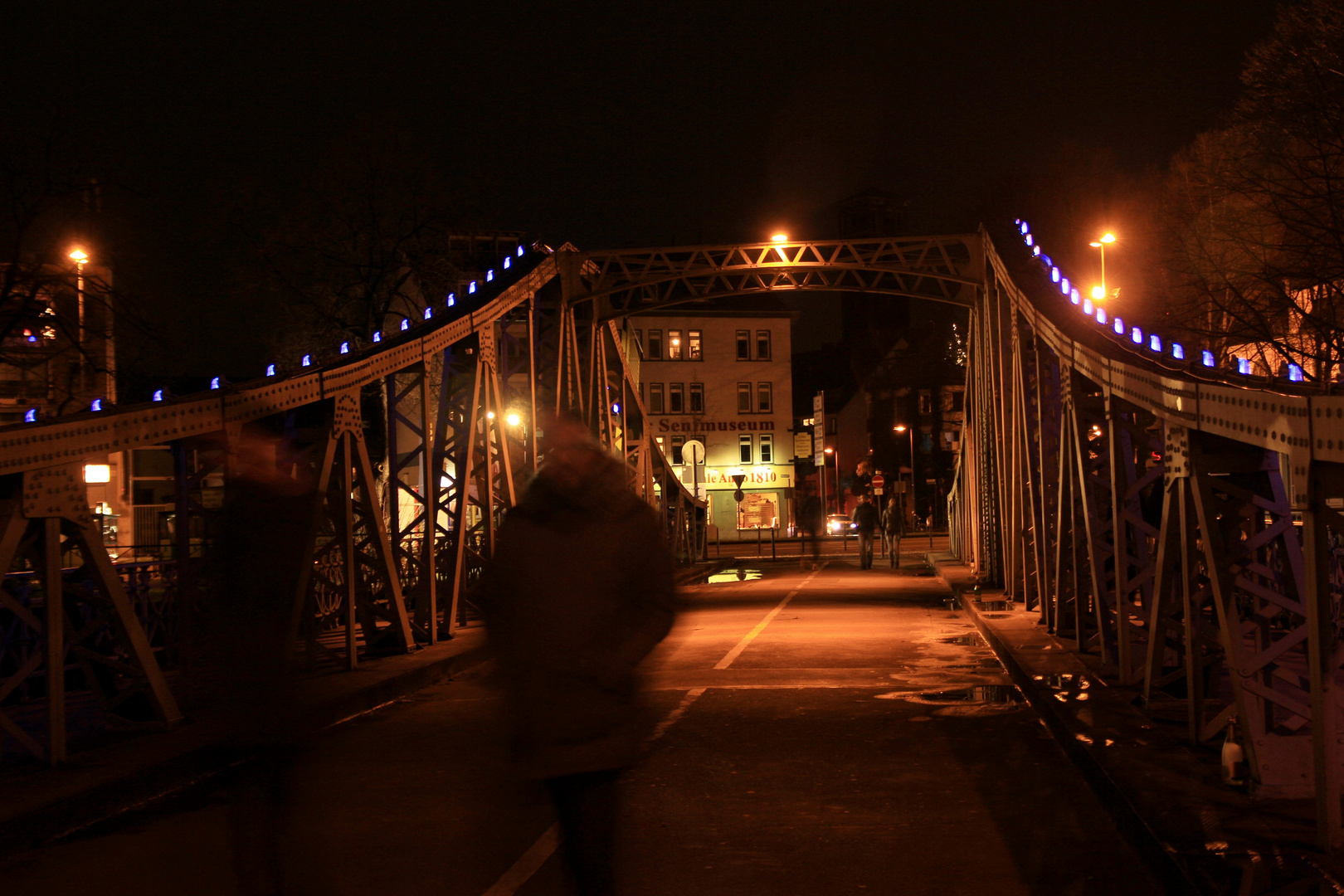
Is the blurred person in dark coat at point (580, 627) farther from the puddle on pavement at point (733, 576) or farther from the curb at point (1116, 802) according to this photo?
the puddle on pavement at point (733, 576)

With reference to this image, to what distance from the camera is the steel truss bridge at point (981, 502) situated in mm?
6680

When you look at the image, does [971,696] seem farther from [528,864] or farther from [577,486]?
[577,486]

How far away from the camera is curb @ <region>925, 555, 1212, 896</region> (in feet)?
18.2

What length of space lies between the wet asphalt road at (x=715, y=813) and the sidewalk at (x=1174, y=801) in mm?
173

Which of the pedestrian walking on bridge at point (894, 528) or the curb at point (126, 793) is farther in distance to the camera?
the pedestrian walking on bridge at point (894, 528)

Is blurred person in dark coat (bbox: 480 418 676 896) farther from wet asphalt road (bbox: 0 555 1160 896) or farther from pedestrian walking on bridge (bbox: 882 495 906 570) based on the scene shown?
pedestrian walking on bridge (bbox: 882 495 906 570)

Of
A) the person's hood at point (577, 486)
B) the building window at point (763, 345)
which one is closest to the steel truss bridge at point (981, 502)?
the person's hood at point (577, 486)

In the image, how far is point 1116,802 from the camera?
6.98 m

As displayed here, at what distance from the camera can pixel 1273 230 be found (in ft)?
73.8

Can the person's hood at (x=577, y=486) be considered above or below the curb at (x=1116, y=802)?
Result: above

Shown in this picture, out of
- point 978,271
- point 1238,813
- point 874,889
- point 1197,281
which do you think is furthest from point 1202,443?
point 978,271

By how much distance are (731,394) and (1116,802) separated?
2599 inches

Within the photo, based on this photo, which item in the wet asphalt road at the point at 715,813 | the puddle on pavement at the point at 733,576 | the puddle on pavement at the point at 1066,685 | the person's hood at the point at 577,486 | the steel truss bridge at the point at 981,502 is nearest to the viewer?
the person's hood at the point at 577,486

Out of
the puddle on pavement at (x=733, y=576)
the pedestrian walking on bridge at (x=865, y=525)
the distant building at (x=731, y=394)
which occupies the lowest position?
the puddle on pavement at (x=733, y=576)
